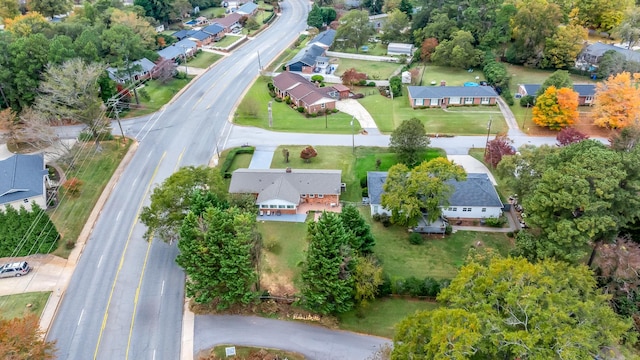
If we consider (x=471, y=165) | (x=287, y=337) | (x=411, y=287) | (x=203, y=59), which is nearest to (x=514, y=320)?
(x=411, y=287)

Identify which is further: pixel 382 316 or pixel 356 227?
pixel 356 227

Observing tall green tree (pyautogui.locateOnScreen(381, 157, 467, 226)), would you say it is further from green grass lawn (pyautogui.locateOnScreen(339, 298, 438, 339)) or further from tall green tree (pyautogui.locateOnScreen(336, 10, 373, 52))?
tall green tree (pyautogui.locateOnScreen(336, 10, 373, 52))

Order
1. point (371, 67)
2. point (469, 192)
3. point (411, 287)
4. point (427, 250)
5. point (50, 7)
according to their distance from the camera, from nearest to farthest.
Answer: point (411, 287)
point (427, 250)
point (469, 192)
point (371, 67)
point (50, 7)

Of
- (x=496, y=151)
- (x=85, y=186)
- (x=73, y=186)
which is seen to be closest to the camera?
(x=73, y=186)

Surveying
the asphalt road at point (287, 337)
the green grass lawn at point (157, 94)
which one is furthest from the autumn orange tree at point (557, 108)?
the green grass lawn at point (157, 94)

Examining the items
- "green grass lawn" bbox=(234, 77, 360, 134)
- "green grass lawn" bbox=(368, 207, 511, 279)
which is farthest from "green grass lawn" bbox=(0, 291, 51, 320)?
"green grass lawn" bbox=(234, 77, 360, 134)

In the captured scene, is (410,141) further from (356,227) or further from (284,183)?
(356,227)

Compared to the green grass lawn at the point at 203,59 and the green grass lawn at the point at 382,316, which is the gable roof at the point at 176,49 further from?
the green grass lawn at the point at 382,316
